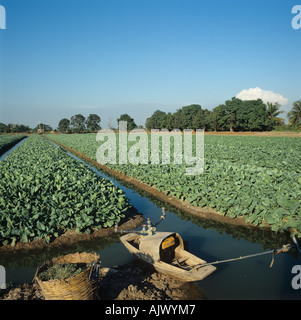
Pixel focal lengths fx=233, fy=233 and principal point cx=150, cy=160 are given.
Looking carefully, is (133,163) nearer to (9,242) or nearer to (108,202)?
(108,202)

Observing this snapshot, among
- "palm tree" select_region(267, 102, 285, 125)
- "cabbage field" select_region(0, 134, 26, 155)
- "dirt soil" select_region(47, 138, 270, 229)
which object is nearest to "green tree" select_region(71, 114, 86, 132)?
"cabbage field" select_region(0, 134, 26, 155)

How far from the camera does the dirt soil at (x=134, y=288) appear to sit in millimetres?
4770

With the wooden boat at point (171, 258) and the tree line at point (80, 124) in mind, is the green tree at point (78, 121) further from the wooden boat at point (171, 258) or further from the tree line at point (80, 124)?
the wooden boat at point (171, 258)

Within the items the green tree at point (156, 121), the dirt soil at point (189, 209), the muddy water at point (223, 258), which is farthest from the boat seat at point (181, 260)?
the green tree at point (156, 121)

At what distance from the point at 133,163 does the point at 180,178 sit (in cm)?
584

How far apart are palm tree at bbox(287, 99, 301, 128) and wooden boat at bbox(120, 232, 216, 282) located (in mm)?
54516

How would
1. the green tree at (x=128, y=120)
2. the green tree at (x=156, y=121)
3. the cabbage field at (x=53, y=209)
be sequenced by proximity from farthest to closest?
the green tree at (x=128, y=120)
the green tree at (x=156, y=121)
the cabbage field at (x=53, y=209)

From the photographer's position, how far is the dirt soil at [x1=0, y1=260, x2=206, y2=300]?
15.6ft

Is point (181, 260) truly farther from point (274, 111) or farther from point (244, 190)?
point (274, 111)

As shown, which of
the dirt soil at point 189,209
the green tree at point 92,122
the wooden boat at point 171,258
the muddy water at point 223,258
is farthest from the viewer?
the green tree at point 92,122

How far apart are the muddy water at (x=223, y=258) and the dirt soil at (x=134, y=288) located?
1.74ft

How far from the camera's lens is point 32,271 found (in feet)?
20.5

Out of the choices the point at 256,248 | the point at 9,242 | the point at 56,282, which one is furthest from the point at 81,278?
the point at 256,248

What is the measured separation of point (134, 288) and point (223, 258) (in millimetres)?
3063
